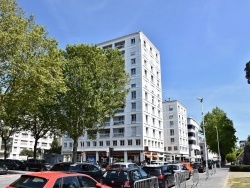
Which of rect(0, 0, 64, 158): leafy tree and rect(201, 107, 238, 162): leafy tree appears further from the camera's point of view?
rect(201, 107, 238, 162): leafy tree

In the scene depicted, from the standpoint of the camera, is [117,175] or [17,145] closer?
[117,175]

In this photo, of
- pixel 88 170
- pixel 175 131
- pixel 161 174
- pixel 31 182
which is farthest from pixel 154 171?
pixel 175 131

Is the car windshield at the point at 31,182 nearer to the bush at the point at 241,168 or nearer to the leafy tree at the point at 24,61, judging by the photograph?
the leafy tree at the point at 24,61

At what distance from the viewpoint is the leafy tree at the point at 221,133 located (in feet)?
221

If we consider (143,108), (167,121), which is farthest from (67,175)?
(167,121)

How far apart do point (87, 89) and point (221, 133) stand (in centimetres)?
4848

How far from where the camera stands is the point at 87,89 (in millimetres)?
29969

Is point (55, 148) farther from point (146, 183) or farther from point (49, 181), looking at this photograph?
point (49, 181)

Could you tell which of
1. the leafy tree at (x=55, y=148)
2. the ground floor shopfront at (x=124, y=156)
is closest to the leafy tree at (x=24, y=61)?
the ground floor shopfront at (x=124, y=156)

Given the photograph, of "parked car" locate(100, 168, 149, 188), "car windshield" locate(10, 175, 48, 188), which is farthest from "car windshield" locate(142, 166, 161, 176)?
"car windshield" locate(10, 175, 48, 188)

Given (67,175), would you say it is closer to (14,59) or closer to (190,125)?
(14,59)

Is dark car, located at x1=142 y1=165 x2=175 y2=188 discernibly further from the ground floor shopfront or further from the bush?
the ground floor shopfront

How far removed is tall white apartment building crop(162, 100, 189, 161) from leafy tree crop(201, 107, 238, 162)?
10.5m

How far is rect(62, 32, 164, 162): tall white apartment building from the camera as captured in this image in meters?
57.5
